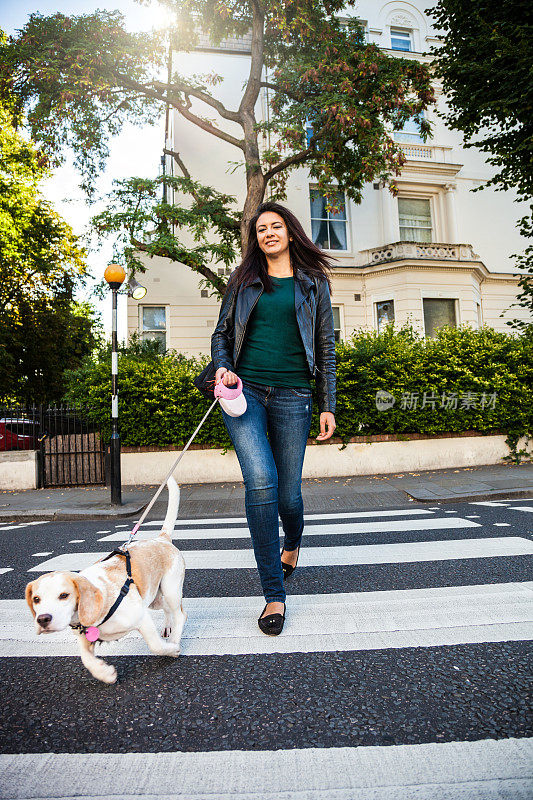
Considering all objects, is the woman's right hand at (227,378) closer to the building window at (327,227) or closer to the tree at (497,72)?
the tree at (497,72)

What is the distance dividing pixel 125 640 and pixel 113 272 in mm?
7868

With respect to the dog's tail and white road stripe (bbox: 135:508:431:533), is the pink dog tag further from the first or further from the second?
white road stripe (bbox: 135:508:431:533)

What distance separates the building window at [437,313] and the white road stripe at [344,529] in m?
14.6

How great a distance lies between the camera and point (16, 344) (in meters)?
26.4

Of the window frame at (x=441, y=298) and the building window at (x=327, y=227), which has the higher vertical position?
the building window at (x=327, y=227)

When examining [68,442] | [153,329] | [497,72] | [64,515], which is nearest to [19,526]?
[64,515]

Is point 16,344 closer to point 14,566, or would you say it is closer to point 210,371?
point 14,566

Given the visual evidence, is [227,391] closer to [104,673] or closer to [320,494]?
[104,673]

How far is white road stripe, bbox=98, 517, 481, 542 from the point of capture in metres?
5.50

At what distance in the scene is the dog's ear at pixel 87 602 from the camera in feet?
6.15

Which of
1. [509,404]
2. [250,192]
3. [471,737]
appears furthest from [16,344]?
[471,737]

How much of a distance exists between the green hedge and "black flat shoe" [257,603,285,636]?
28.4 ft

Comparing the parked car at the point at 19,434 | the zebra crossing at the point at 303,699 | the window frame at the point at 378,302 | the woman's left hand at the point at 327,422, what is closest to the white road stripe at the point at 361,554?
the zebra crossing at the point at 303,699

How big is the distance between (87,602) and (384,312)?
61.9 ft
